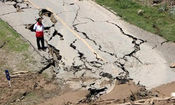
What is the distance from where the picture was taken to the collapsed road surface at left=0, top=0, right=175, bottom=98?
11.7m

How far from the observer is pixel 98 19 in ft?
53.7

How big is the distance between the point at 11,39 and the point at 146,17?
6575 millimetres

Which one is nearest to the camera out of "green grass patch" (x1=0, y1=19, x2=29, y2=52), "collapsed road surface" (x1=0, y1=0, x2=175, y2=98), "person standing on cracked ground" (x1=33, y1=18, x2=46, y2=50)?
"collapsed road surface" (x1=0, y1=0, x2=175, y2=98)

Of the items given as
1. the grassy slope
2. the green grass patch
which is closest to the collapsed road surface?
the green grass patch

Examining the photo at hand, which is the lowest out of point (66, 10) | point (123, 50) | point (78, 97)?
point (78, 97)

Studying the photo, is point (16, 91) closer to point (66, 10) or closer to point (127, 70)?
point (127, 70)

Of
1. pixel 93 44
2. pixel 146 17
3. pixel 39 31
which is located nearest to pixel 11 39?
A: pixel 39 31

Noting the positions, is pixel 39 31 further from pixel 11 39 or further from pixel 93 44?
pixel 93 44

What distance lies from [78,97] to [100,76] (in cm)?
149

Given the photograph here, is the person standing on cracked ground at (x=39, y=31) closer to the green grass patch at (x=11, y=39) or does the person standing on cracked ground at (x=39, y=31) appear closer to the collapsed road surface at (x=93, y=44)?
the collapsed road surface at (x=93, y=44)

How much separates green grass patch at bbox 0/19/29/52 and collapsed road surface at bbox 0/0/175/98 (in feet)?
1.03

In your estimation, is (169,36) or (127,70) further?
(169,36)

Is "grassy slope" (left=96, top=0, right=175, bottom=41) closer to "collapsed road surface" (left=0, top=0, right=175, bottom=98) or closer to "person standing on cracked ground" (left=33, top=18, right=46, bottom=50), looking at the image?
"collapsed road surface" (left=0, top=0, right=175, bottom=98)

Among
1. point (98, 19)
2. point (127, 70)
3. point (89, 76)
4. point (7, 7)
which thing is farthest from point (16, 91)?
point (7, 7)
